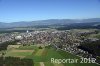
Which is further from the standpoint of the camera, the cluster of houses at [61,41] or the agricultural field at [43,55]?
the cluster of houses at [61,41]

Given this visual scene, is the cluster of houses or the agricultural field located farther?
the cluster of houses

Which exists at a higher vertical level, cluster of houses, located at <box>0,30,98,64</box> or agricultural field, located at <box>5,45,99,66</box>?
agricultural field, located at <box>5,45,99,66</box>

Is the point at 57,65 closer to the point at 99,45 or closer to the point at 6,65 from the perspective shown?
the point at 6,65

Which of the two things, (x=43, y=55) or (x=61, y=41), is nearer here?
(x=43, y=55)

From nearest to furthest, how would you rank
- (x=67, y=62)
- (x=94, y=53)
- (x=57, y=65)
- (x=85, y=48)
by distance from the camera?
(x=57, y=65)
(x=67, y=62)
(x=94, y=53)
(x=85, y=48)

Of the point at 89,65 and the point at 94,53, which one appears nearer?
the point at 89,65

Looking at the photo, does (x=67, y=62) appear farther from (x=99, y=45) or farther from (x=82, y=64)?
(x=99, y=45)

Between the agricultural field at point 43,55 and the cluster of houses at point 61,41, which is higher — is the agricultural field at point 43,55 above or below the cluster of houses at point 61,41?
above

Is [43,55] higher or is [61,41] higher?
[43,55]

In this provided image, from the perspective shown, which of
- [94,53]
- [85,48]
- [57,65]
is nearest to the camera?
[57,65]

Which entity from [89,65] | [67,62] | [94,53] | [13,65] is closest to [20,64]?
[13,65]
